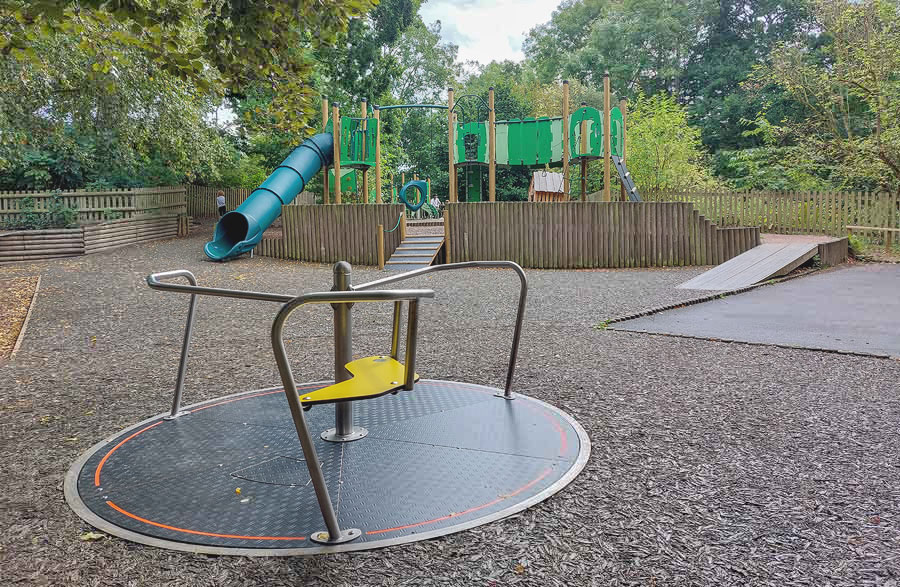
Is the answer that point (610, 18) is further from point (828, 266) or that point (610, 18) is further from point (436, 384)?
point (436, 384)

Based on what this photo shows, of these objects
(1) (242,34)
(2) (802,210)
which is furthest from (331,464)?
(2) (802,210)

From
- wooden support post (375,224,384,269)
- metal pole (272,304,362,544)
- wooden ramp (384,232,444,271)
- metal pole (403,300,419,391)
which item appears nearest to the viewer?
metal pole (272,304,362,544)

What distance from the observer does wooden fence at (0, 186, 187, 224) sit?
19562 millimetres

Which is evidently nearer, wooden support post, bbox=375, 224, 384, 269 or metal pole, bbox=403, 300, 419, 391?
metal pole, bbox=403, 300, 419, 391

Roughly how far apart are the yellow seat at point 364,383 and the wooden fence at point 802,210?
47.3ft

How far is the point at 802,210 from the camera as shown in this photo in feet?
55.9

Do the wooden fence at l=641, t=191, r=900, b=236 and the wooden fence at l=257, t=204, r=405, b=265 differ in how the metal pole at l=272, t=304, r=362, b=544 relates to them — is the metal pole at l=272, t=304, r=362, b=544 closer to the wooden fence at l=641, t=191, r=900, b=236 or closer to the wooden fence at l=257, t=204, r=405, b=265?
the wooden fence at l=257, t=204, r=405, b=265

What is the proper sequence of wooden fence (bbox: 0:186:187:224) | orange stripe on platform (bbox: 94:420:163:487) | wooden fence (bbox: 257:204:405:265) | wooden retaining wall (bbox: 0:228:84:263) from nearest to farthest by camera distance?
orange stripe on platform (bbox: 94:420:163:487), wooden fence (bbox: 257:204:405:265), wooden retaining wall (bbox: 0:228:84:263), wooden fence (bbox: 0:186:187:224)

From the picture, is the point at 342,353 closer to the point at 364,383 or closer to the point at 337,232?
the point at 364,383

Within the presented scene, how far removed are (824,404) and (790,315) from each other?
3.98 meters

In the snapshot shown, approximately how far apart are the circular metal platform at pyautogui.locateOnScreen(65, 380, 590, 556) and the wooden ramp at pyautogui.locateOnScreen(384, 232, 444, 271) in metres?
10.2

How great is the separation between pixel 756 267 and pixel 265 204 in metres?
11.4

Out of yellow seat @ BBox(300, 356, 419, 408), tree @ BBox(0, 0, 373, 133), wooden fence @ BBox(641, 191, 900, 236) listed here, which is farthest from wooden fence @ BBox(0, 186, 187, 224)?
yellow seat @ BBox(300, 356, 419, 408)

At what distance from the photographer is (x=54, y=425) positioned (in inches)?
164
